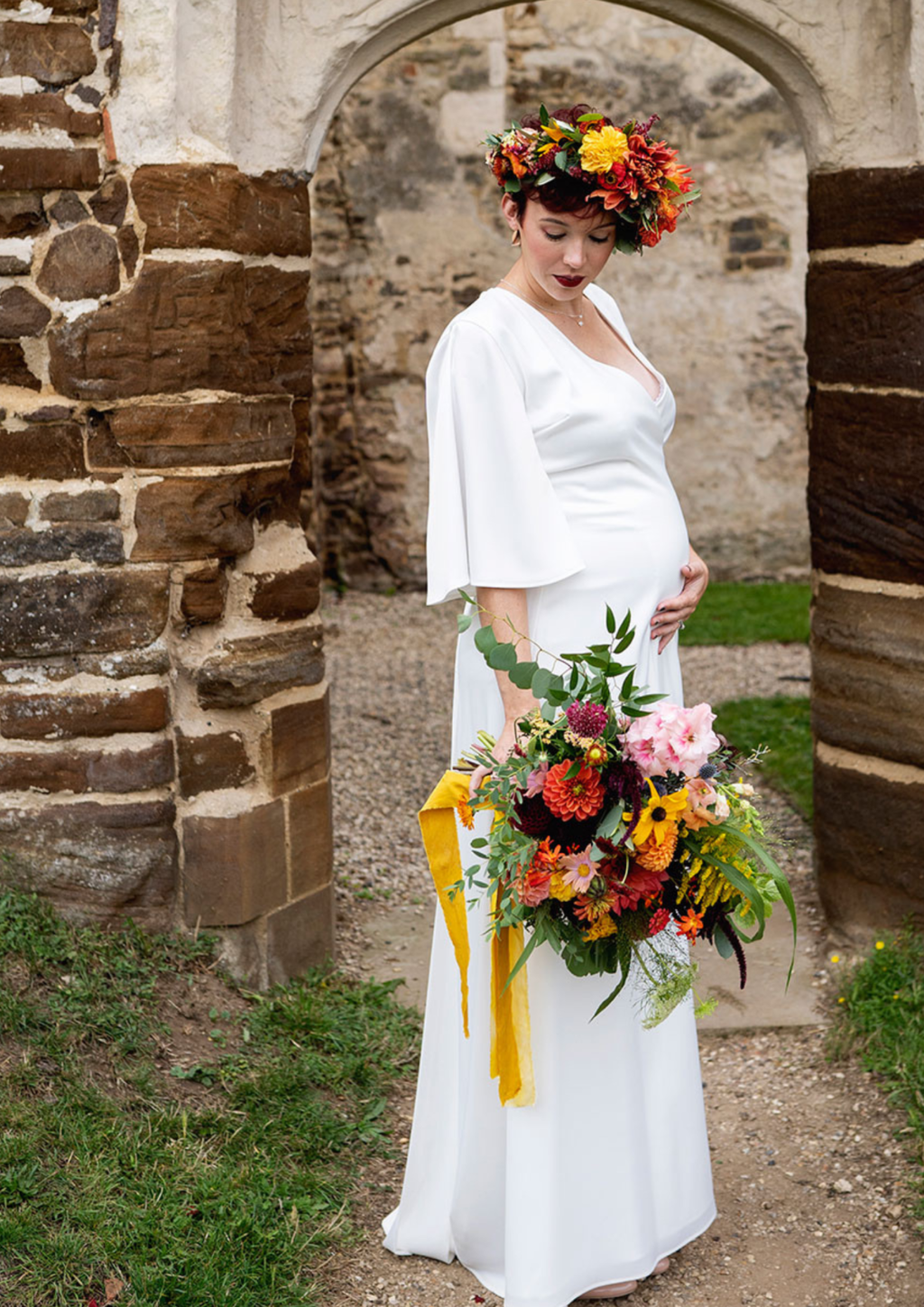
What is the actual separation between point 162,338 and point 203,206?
1.09ft

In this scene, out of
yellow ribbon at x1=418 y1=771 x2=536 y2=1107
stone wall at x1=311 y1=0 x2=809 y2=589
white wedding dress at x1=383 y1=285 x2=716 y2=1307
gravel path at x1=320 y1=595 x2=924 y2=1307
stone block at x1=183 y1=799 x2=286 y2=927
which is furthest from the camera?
stone wall at x1=311 y1=0 x2=809 y2=589

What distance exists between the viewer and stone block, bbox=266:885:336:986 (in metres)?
3.88

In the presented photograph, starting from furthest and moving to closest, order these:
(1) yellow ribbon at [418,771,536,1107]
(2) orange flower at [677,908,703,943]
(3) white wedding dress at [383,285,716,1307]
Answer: (1) yellow ribbon at [418,771,536,1107], (3) white wedding dress at [383,285,716,1307], (2) orange flower at [677,908,703,943]

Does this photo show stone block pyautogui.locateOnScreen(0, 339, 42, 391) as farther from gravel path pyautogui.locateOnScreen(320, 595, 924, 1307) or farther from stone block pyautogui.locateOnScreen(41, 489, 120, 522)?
gravel path pyautogui.locateOnScreen(320, 595, 924, 1307)

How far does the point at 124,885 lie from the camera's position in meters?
3.64

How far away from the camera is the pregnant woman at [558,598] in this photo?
2439 millimetres

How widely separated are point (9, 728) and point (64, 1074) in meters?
0.89

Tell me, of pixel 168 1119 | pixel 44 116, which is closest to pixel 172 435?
pixel 44 116

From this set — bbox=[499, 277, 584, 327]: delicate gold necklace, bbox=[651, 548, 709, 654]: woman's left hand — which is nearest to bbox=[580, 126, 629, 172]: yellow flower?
bbox=[499, 277, 584, 327]: delicate gold necklace

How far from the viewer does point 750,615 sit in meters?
9.41

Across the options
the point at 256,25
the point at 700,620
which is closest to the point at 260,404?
the point at 256,25

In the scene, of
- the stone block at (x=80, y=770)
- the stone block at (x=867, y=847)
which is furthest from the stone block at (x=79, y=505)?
the stone block at (x=867, y=847)

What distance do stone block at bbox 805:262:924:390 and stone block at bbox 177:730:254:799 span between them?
76.4 inches

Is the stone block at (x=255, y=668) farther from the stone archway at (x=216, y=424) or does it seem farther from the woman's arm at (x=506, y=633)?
the woman's arm at (x=506, y=633)
